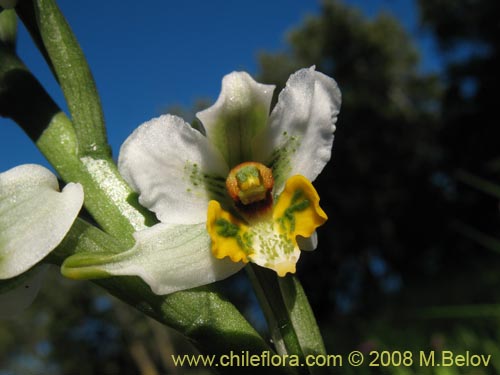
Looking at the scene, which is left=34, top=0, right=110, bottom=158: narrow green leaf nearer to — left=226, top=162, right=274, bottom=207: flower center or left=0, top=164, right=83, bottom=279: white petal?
left=0, top=164, right=83, bottom=279: white petal

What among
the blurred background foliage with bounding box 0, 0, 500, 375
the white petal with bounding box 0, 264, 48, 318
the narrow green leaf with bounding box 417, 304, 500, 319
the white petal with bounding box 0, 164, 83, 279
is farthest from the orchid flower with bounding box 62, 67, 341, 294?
the blurred background foliage with bounding box 0, 0, 500, 375

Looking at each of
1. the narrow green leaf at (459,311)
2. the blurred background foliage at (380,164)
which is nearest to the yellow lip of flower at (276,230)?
the narrow green leaf at (459,311)

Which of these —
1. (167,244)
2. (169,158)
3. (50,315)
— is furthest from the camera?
(50,315)

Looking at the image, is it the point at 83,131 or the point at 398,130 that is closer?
the point at 83,131

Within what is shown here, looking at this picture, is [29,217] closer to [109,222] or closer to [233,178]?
[109,222]

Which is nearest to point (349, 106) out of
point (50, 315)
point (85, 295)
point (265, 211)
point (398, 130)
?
point (398, 130)

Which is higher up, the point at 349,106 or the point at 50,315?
the point at 349,106

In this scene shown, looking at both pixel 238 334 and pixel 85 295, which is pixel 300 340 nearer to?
pixel 238 334

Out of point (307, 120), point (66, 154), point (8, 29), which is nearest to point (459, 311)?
point (307, 120)

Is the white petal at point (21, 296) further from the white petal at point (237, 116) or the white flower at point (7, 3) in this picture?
the white flower at point (7, 3)
